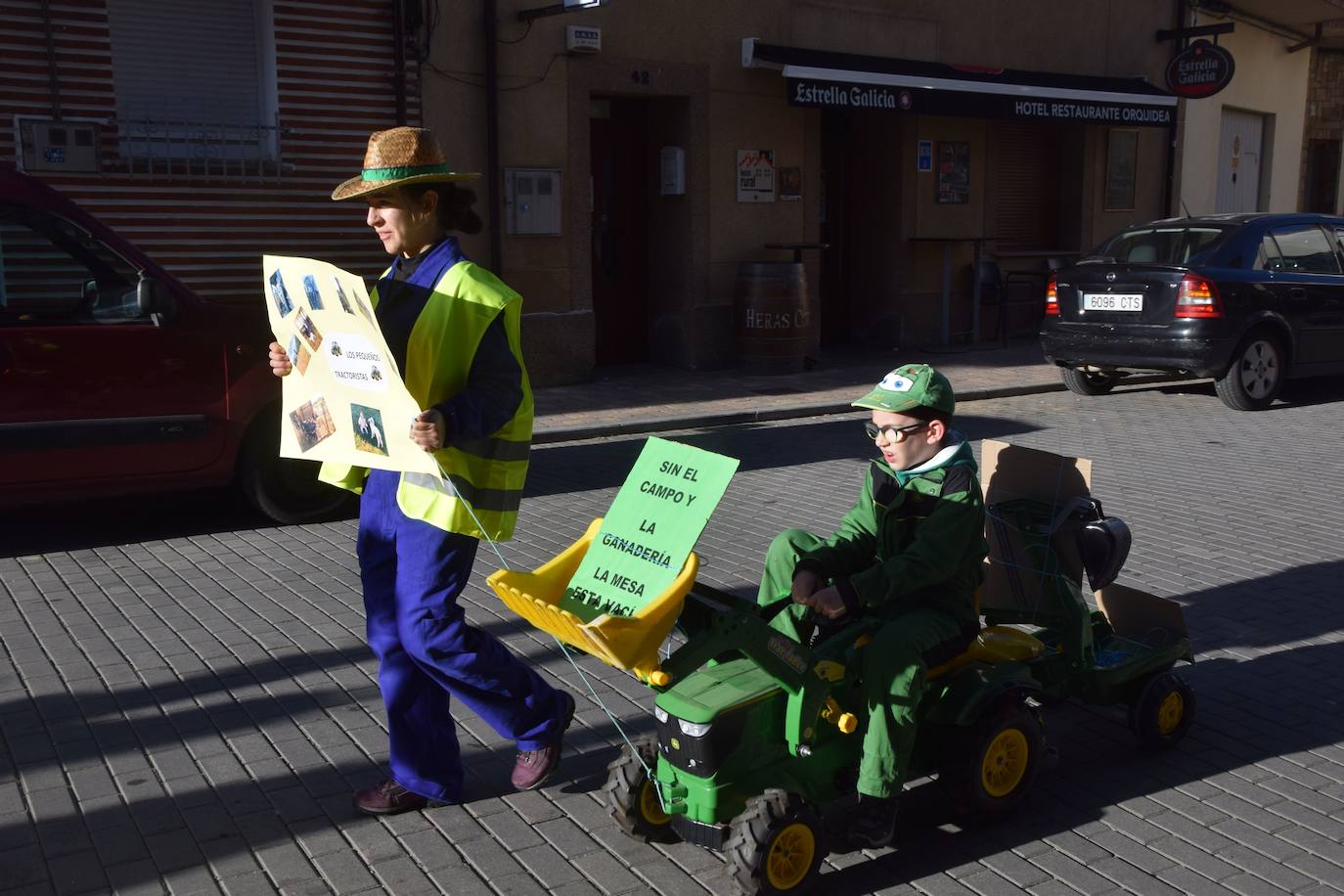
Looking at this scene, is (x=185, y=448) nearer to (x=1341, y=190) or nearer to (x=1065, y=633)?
(x=1065, y=633)

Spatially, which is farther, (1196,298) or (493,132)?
(493,132)

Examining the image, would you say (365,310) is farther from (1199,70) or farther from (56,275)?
(1199,70)

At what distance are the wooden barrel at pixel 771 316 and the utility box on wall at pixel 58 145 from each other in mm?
6123

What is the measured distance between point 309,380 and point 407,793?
1.19 meters

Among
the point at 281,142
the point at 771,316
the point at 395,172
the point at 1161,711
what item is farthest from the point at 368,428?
the point at 771,316

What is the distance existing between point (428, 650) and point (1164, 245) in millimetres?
10040

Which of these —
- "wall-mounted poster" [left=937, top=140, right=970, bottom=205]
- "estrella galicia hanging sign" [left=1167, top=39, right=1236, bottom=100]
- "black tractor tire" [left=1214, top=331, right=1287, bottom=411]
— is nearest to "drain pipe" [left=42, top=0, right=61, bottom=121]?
"black tractor tire" [left=1214, top=331, right=1287, bottom=411]

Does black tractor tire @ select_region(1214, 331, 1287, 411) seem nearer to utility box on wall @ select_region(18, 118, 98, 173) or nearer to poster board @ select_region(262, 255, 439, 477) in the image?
utility box on wall @ select_region(18, 118, 98, 173)

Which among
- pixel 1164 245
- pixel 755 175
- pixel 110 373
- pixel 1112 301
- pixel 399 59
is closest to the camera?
pixel 110 373

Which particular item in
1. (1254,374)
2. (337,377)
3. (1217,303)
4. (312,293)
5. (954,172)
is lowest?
(1254,374)

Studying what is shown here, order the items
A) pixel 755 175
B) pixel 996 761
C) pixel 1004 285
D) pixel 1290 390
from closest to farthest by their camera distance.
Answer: pixel 996 761 → pixel 1290 390 → pixel 755 175 → pixel 1004 285

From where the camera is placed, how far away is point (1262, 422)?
11086 mm

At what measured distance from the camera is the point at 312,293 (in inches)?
140

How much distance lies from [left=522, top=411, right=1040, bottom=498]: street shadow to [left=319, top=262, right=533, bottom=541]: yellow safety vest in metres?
4.71
